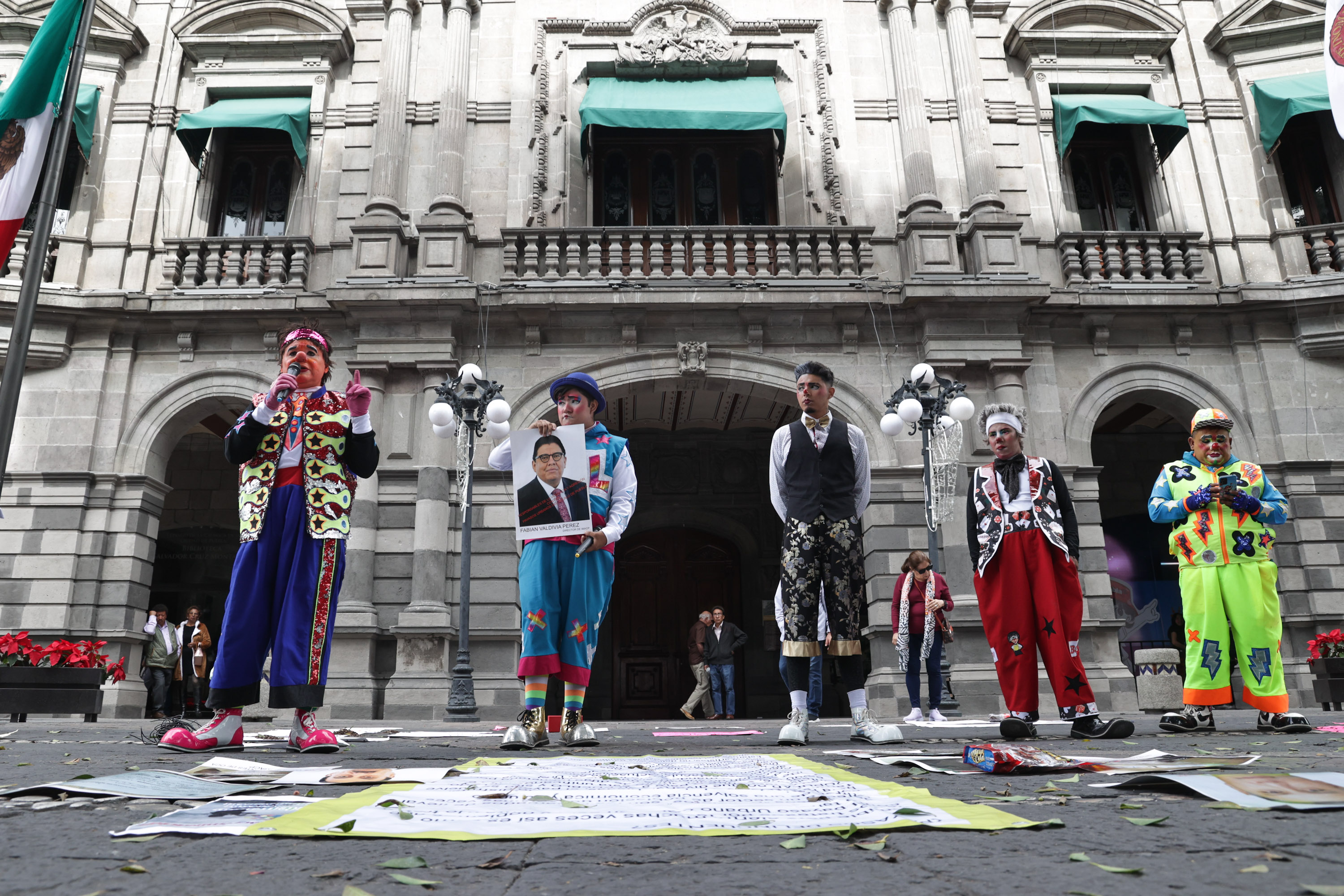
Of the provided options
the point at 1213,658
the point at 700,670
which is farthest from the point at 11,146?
the point at 700,670

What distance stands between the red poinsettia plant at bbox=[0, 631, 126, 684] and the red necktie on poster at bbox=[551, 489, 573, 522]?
23.8 ft

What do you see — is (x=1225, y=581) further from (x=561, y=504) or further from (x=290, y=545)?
(x=290, y=545)

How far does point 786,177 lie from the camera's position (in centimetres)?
1466

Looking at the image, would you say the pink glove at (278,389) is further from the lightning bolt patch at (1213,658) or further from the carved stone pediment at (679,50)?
the carved stone pediment at (679,50)

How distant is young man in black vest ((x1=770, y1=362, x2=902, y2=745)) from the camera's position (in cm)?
554

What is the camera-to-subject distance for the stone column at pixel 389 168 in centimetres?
1304

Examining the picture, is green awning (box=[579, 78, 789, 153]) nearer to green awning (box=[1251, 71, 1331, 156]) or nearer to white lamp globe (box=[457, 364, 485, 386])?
white lamp globe (box=[457, 364, 485, 386])

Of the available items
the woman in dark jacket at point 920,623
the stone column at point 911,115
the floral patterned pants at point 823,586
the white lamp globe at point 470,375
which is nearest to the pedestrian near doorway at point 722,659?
the woman in dark jacket at point 920,623

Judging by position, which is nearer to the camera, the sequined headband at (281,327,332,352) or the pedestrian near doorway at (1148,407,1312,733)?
the sequined headband at (281,327,332,352)

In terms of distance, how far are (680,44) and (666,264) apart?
4045 millimetres

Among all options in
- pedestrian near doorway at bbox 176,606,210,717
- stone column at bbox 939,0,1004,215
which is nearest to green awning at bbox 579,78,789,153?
stone column at bbox 939,0,1004,215

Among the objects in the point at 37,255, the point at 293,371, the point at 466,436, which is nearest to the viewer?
the point at 293,371

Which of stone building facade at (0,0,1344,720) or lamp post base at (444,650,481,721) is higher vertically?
stone building facade at (0,0,1344,720)

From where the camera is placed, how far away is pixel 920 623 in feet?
31.2
